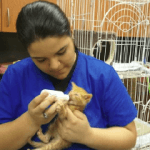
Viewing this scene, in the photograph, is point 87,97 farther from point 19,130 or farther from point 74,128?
point 19,130

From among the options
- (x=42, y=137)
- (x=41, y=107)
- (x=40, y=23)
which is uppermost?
(x=40, y=23)

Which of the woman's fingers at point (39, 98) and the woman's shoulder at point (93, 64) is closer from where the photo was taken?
the woman's fingers at point (39, 98)

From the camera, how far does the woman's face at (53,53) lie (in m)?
0.58

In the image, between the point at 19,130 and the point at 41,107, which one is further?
the point at 19,130

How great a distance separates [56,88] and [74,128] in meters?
0.18

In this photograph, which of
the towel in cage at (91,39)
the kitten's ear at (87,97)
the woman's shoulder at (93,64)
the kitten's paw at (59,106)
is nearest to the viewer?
the kitten's paw at (59,106)

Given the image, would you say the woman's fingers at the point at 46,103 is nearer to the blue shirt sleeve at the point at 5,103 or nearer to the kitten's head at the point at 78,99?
the kitten's head at the point at 78,99

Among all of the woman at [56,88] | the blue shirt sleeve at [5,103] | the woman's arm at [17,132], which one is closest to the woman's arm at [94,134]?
the woman at [56,88]

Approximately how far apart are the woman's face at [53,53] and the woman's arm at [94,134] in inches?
6.1

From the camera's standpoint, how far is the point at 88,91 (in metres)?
0.73

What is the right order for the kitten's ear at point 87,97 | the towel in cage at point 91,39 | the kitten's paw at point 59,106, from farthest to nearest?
the towel in cage at point 91,39, the kitten's ear at point 87,97, the kitten's paw at point 59,106

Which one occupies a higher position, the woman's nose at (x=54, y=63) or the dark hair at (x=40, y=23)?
the dark hair at (x=40, y=23)

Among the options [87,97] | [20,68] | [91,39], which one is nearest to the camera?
[87,97]

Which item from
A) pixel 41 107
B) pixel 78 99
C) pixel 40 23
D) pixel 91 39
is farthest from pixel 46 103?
pixel 91 39
